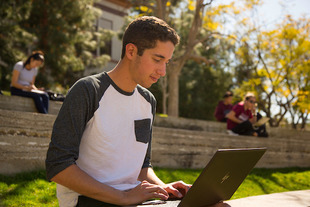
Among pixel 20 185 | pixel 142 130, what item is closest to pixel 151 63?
pixel 142 130

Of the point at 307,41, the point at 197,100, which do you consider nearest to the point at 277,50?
the point at 307,41

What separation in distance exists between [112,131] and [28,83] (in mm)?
5671

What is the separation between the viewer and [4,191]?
152 inches

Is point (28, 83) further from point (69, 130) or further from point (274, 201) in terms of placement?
point (69, 130)

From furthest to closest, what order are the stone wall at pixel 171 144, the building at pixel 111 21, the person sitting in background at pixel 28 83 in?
the building at pixel 111 21
the person sitting in background at pixel 28 83
the stone wall at pixel 171 144

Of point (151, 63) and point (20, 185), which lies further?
point (20, 185)

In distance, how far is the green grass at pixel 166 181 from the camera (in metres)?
3.76

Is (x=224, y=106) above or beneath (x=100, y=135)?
beneath

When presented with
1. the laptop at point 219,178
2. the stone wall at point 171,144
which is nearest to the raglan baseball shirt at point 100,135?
the laptop at point 219,178

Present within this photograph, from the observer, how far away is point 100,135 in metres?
1.89

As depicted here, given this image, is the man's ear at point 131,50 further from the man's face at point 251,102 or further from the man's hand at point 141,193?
the man's face at point 251,102

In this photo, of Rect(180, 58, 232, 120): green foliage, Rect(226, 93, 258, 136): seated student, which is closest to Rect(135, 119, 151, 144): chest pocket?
Rect(226, 93, 258, 136): seated student

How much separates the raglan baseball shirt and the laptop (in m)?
0.27

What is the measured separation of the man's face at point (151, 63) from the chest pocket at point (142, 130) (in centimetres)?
24
